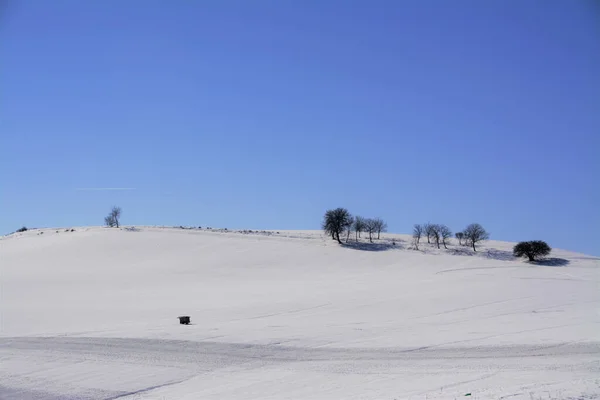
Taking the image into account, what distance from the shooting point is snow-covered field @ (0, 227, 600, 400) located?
13812mm

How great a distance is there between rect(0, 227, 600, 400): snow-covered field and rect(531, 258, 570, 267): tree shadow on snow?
192 centimetres

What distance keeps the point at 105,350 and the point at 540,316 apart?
18.9 meters

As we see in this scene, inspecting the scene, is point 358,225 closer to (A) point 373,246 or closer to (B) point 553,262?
(A) point 373,246

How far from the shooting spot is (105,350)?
63.0 feet

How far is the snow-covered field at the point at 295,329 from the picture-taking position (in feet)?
45.3

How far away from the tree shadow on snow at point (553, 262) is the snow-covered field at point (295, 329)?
192 centimetres

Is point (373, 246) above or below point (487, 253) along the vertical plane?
above

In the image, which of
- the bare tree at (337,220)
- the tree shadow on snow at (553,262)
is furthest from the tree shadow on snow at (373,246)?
the tree shadow on snow at (553,262)

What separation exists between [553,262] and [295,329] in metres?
44.1

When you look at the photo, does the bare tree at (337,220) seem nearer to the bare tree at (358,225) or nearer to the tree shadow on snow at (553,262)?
the bare tree at (358,225)

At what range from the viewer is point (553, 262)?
2237 inches

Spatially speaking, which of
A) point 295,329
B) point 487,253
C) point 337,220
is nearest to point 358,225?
point 337,220

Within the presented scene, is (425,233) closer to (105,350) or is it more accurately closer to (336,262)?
(336,262)

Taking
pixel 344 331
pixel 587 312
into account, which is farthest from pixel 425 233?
pixel 344 331
